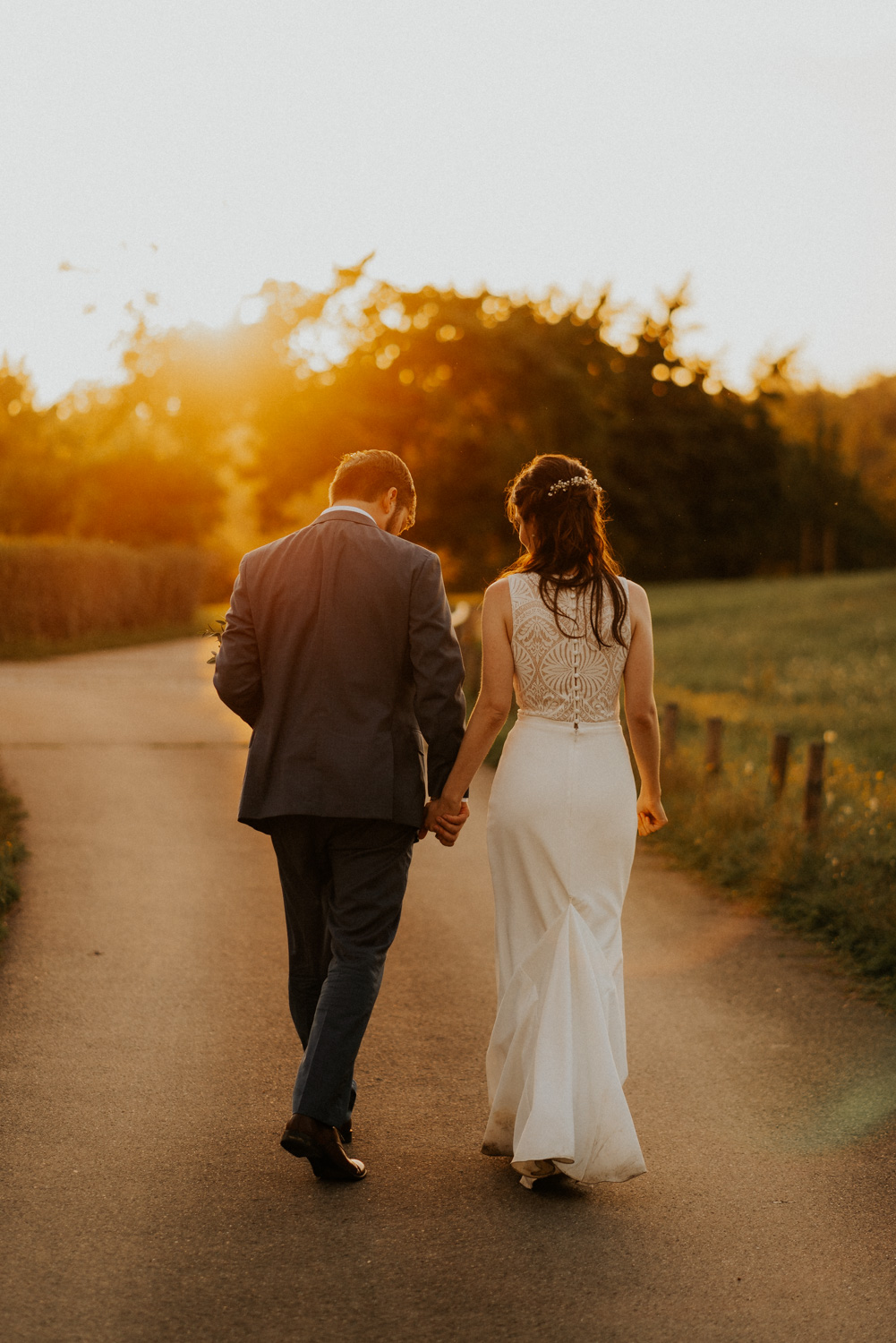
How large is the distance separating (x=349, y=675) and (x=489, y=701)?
417 millimetres

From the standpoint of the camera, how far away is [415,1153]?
165 inches

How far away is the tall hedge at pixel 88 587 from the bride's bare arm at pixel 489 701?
Result: 2512cm

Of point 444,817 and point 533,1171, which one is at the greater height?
point 444,817

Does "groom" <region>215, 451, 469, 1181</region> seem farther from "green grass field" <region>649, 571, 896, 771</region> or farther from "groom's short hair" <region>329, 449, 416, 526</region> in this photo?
"green grass field" <region>649, 571, 896, 771</region>

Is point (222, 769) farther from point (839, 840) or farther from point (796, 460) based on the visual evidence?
point (796, 460)

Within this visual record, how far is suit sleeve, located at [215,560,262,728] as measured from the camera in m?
4.19

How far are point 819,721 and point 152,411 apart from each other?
35135mm

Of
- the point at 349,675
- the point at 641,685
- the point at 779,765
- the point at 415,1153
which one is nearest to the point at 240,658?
the point at 349,675

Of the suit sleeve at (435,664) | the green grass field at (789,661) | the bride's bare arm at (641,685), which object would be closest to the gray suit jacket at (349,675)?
the suit sleeve at (435,664)

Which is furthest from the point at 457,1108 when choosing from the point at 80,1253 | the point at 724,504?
the point at 724,504

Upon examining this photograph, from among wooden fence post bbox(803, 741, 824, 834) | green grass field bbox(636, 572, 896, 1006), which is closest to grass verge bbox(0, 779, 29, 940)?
green grass field bbox(636, 572, 896, 1006)

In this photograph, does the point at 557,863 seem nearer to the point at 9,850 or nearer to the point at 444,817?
the point at 444,817

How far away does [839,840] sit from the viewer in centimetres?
827

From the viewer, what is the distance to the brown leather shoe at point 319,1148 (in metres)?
3.87
